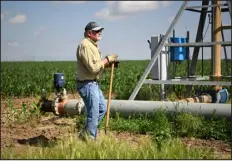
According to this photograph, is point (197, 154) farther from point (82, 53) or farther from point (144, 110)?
point (144, 110)

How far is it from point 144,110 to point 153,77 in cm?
A: 134

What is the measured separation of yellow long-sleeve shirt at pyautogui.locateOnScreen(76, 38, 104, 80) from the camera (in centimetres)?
483

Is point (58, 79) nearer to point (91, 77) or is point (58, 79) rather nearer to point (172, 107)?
point (172, 107)

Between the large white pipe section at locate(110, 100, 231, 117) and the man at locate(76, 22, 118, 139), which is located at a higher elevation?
the man at locate(76, 22, 118, 139)

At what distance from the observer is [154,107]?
6.73m

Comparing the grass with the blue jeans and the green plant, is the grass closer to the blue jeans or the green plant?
the blue jeans

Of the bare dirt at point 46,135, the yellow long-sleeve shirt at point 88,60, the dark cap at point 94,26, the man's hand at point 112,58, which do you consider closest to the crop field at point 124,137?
the bare dirt at point 46,135

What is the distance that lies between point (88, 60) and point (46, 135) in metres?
2.07

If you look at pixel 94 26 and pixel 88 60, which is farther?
pixel 94 26

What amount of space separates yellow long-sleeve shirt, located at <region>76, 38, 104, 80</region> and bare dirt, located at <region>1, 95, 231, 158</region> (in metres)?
→ 1.24

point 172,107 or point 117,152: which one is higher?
Result: point 172,107

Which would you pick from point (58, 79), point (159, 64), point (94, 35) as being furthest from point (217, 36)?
point (94, 35)

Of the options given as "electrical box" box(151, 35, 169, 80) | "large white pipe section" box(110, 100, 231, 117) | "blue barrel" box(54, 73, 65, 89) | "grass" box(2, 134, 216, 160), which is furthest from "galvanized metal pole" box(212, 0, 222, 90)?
"grass" box(2, 134, 216, 160)

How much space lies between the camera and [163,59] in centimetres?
795
